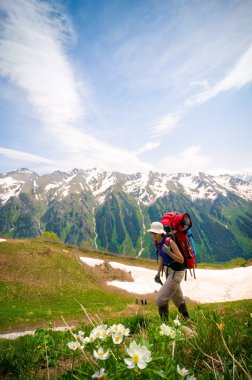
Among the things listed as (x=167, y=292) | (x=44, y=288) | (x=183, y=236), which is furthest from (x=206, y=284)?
(x=183, y=236)

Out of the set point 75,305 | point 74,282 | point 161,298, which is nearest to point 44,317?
point 75,305

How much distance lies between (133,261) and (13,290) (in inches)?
1033

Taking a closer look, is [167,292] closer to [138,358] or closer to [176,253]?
[176,253]

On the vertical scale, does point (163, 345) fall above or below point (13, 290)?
above

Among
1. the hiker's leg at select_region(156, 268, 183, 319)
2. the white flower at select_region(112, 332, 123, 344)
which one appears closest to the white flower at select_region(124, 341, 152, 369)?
the white flower at select_region(112, 332, 123, 344)

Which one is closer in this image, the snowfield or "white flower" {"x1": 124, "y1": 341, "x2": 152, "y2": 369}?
"white flower" {"x1": 124, "y1": 341, "x2": 152, "y2": 369}

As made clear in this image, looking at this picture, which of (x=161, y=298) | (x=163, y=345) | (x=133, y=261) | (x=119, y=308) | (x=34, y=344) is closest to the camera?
(x=163, y=345)

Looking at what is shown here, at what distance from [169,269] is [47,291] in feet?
75.6

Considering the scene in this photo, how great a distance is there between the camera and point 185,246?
355 inches

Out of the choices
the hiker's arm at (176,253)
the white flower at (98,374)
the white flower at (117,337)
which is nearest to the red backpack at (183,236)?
the hiker's arm at (176,253)

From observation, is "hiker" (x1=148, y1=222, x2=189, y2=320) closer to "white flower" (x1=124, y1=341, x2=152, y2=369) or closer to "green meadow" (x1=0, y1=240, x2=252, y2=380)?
"green meadow" (x1=0, y1=240, x2=252, y2=380)

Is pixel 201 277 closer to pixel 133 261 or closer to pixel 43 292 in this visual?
pixel 133 261

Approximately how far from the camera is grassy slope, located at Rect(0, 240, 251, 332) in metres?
21.8

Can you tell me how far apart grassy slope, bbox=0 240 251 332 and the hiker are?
12.5 metres
